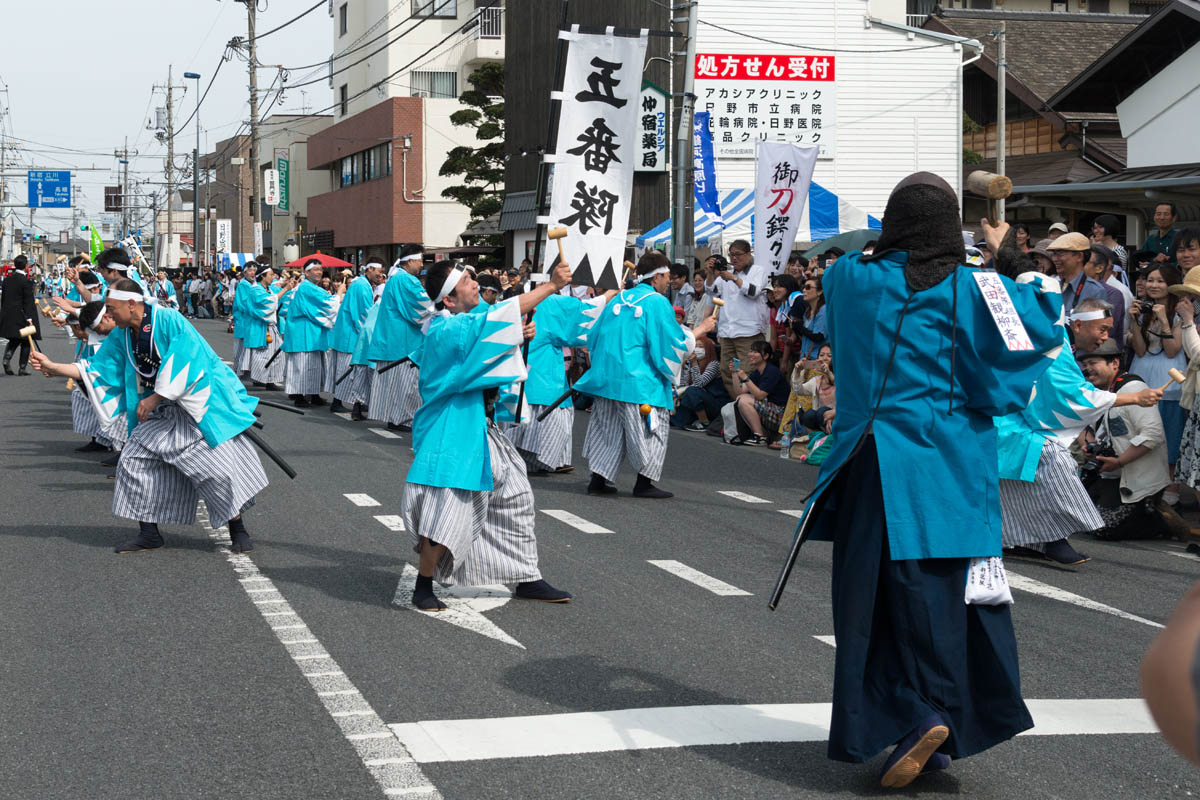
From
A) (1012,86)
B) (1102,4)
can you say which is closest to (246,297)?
(1012,86)

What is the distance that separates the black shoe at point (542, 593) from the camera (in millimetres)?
6680

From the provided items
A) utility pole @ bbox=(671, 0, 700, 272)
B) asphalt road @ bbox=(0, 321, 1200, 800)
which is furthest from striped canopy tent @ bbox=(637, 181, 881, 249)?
asphalt road @ bbox=(0, 321, 1200, 800)

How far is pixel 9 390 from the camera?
1889cm

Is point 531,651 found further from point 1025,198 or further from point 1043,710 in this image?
point 1025,198

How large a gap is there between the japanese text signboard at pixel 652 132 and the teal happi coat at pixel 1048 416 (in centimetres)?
1836

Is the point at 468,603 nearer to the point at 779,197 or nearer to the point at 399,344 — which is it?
the point at 399,344

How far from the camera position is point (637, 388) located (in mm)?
10359

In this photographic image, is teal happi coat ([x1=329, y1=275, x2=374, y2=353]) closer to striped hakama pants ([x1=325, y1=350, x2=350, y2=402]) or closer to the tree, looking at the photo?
striped hakama pants ([x1=325, y1=350, x2=350, y2=402])

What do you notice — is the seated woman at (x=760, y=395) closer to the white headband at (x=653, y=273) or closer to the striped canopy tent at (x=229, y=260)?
the white headband at (x=653, y=273)

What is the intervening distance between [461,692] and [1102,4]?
116 feet

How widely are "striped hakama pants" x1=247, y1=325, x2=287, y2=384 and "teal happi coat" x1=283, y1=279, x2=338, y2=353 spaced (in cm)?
258

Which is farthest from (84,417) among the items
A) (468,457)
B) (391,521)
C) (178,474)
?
(468,457)

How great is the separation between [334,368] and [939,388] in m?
Answer: 14.1

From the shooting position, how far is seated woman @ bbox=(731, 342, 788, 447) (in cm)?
1374
